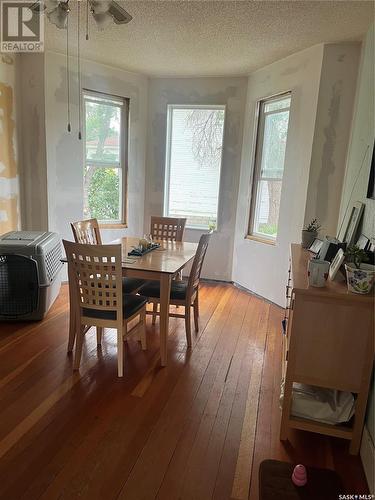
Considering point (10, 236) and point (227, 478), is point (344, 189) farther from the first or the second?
point (10, 236)

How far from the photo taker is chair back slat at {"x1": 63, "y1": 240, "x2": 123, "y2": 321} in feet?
7.38

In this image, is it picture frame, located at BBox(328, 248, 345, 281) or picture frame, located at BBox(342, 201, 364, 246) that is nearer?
picture frame, located at BBox(328, 248, 345, 281)

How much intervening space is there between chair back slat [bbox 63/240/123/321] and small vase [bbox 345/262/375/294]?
4.44 feet

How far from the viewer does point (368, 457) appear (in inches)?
68.6

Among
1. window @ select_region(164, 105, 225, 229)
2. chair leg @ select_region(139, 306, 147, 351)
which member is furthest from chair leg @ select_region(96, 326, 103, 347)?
window @ select_region(164, 105, 225, 229)

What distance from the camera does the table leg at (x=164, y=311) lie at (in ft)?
8.28

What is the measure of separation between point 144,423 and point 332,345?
1.16 m

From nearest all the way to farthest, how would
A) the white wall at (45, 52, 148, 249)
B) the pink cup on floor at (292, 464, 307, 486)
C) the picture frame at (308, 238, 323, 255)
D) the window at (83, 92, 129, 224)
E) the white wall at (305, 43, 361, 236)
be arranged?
1. the pink cup on floor at (292, 464, 307, 486)
2. the picture frame at (308, 238, 323, 255)
3. the white wall at (305, 43, 361, 236)
4. the white wall at (45, 52, 148, 249)
5. the window at (83, 92, 129, 224)

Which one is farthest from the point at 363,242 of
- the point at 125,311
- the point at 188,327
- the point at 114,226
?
the point at 114,226

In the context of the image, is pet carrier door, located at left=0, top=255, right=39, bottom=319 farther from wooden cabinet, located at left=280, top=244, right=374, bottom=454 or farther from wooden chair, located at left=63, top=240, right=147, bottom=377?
wooden cabinet, located at left=280, top=244, right=374, bottom=454

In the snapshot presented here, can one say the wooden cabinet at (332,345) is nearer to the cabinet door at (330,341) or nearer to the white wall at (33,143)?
the cabinet door at (330,341)

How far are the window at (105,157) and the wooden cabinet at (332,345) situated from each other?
11.0ft

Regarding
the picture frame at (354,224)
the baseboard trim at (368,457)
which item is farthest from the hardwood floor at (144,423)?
the picture frame at (354,224)

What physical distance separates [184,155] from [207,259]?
4.89 feet
